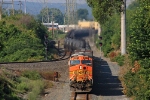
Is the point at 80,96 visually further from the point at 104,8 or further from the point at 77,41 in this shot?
the point at 77,41

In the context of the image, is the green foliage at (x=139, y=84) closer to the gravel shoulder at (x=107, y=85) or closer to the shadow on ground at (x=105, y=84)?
the gravel shoulder at (x=107, y=85)

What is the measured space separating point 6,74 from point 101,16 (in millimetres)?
15375

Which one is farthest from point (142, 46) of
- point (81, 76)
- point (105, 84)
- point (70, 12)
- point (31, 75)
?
point (70, 12)

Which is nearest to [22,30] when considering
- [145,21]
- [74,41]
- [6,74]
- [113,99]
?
[74,41]

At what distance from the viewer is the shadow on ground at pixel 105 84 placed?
108 ft

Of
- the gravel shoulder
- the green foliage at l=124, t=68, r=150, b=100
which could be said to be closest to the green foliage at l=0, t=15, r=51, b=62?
the gravel shoulder

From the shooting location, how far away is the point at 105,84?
1470 inches

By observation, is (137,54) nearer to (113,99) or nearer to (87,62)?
(113,99)

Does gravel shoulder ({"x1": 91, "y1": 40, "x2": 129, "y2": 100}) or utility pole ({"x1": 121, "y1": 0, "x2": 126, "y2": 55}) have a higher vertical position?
utility pole ({"x1": 121, "y1": 0, "x2": 126, "y2": 55})

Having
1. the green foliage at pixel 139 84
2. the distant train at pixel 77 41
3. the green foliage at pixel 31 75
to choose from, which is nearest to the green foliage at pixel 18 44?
the distant train at pixel 77 41

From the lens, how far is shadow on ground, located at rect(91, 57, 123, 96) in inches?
1300

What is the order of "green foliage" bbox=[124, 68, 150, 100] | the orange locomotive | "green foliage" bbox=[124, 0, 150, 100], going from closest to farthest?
1. "green foliage" bbox=[124, 68, 150, 100]
2. "green foliage" bbox=[124, 0, 150, 100]
3. the orange locomotive

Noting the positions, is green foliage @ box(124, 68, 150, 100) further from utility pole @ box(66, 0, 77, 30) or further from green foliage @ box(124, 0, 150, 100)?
utility pole @ box(66, 0, 77, 30)

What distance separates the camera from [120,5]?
43906mm
